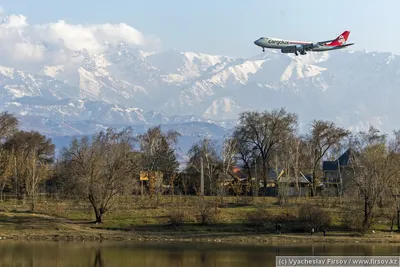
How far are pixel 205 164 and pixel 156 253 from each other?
172ft

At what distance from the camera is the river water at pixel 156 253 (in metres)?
51.6

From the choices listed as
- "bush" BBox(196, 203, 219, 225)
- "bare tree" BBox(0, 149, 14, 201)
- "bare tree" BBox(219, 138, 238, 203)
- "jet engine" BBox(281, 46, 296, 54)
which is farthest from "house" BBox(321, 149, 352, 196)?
"bare tree" BBox(0, 149, 14, 201)

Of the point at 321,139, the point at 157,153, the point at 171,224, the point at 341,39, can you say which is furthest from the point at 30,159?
the point at 341,39

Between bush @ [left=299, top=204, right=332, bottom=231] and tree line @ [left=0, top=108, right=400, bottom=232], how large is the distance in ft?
9.61

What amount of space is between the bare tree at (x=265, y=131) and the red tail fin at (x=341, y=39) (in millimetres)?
14019

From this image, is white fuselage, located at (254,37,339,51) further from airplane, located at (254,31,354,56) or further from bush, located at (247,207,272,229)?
bush, located at (247,207,272,229)

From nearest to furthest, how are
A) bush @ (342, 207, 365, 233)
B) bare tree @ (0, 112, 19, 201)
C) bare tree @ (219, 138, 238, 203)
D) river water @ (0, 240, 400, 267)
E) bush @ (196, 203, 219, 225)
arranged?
river water @ (0, 240, 400, 267) → bush @ (342, 207, 365, 233) → bush @ (196, 203, 219, 225) → bare tree @ (0, 112, 19, 201) → bare tree @ (219, 138, 238, 203)

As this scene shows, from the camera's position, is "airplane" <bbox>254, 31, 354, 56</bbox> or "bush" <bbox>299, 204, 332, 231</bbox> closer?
"bush" <bbox>299, 204, 332, 231</bbox>

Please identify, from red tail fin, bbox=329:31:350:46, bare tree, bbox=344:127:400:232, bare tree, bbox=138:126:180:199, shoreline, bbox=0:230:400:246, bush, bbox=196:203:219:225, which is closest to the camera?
shoreline, bbox=0:230:400:246

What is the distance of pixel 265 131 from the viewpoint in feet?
363

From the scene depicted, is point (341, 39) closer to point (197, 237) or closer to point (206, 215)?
point (206, 215)

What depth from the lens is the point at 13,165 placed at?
3846 inches

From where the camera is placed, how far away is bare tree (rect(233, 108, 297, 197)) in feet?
360

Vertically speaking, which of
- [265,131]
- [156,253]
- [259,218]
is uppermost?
[265,131]
